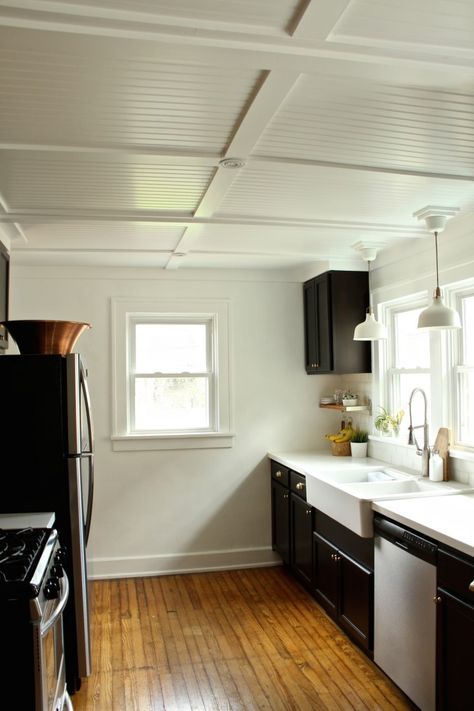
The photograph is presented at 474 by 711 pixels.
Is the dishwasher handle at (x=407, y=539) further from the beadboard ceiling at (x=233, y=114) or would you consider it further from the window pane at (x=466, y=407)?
the beadboard ceiling at (x=233, y=114)

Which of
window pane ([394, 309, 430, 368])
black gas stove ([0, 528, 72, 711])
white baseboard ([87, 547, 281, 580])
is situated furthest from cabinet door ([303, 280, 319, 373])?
black gas stove ([0, 528, 72, 711])

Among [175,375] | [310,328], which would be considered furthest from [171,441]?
[310,328]

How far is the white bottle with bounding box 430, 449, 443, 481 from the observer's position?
3318 millimetres

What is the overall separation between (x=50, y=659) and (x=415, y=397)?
272 cm

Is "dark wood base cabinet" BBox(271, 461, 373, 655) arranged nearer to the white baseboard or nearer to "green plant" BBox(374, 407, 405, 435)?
the white baseboard

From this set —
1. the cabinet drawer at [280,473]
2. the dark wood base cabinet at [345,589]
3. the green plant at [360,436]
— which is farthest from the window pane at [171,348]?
the dark wood base cabinet at [345,589]

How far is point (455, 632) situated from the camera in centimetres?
225

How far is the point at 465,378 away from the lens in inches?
132

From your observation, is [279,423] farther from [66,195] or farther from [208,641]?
[66,195]

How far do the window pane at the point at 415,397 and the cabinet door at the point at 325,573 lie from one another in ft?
2.90

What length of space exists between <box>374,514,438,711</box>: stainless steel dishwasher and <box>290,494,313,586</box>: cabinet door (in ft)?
3.14

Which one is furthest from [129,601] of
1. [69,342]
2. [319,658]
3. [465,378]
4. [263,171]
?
[263,171]

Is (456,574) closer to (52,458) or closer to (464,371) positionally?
(464,371)

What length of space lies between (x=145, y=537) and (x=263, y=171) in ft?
10.3
